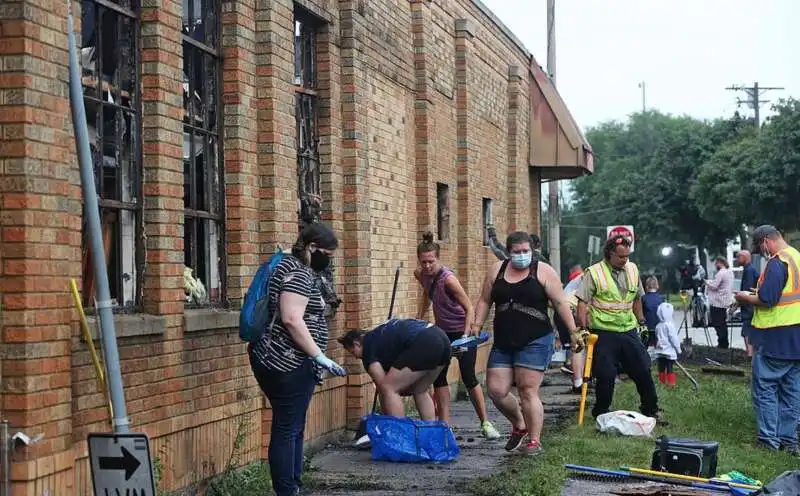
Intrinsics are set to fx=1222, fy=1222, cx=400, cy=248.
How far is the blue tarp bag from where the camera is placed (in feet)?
31.2

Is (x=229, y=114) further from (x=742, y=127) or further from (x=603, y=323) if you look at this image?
(x=742, y=127)

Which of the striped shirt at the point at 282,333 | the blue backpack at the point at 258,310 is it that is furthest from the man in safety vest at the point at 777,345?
the blue backpack at the point at 258,310

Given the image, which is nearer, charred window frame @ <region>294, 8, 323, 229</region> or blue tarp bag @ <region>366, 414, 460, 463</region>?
blue tarp bag @ <region>366, 414, 460, 463</region>

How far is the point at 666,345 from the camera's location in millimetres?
15500

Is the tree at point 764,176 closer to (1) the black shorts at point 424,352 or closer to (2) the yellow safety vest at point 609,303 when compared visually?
(2) the yellow safety vest at point 609,303

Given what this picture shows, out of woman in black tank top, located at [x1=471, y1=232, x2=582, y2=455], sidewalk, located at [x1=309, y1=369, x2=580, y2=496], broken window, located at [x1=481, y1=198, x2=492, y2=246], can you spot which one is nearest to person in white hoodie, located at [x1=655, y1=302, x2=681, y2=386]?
broken window, located at [x1=481, y1=198, x2=492, y2=246]

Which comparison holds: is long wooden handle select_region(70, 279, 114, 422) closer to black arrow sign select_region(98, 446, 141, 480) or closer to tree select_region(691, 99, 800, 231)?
black arrow sign select_region(98, 446, 141, 480)

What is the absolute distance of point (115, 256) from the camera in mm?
7438

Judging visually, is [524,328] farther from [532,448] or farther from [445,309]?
[445,309]

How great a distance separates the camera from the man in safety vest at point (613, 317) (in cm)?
1132

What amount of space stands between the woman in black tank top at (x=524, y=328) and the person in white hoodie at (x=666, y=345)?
5939 mm

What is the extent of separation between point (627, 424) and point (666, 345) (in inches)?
192

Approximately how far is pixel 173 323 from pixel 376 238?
442 cm

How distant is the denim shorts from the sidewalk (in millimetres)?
767
